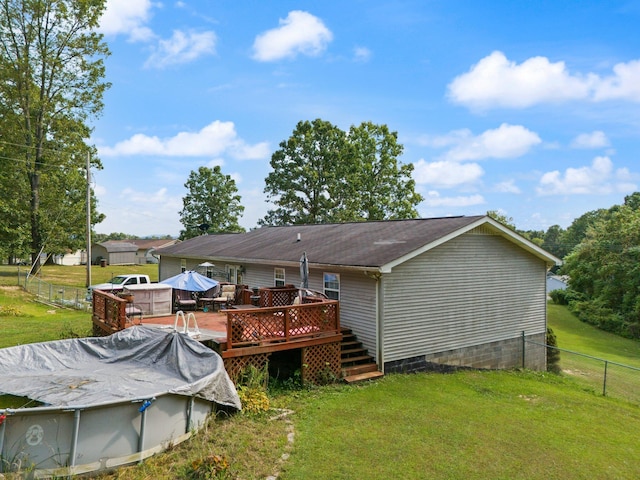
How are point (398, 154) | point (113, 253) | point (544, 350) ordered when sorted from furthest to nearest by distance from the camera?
point (113, 253), point (398, 154), point (544, 350)

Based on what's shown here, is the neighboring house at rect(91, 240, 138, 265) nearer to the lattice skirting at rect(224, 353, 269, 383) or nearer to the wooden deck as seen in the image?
the wooden deck

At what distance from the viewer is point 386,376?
430 inches

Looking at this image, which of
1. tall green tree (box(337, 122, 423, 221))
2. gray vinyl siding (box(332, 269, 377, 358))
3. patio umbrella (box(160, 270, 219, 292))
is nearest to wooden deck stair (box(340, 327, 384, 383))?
gray vinyl siding (box(332, 269, 377, 358))

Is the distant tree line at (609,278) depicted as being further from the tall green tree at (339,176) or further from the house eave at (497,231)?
the house eave at (497,231)

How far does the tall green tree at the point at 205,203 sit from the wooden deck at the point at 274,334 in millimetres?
32882

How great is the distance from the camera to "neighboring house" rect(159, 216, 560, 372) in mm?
11281

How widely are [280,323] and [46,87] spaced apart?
27.5m

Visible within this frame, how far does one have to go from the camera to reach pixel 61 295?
912 inches

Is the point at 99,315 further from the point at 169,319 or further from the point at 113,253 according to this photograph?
the point at 113,253

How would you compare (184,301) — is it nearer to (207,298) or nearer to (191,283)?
(191,283)

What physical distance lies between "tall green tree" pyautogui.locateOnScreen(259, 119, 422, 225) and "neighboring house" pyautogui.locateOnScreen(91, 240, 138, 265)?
93.1ft

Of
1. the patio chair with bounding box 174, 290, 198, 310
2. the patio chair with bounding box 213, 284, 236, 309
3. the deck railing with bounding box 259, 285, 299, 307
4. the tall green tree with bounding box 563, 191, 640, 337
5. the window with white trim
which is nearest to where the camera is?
the window with white trim

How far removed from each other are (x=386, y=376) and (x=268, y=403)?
3.81 m

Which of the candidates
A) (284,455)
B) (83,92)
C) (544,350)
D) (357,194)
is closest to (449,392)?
(284,455)
